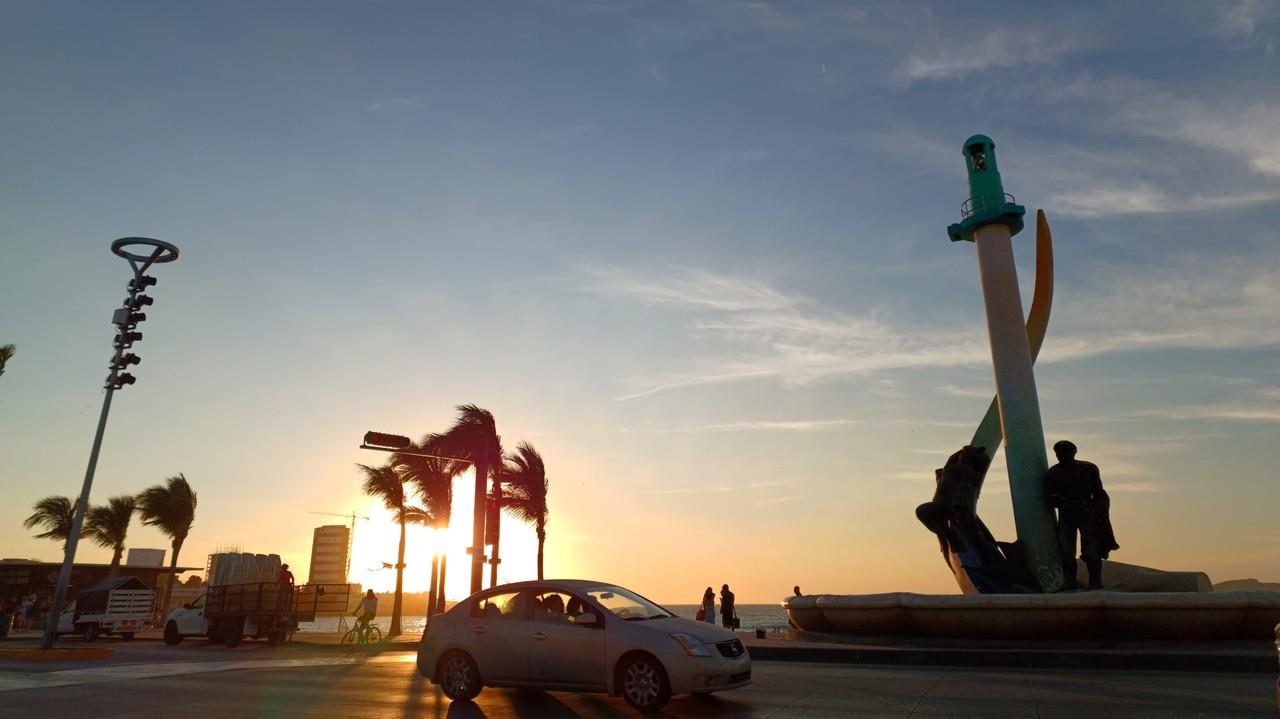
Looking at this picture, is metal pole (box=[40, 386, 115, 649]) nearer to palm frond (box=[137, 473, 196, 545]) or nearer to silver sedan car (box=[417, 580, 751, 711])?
silver sedan car (box=[417, 580, 751, 711])

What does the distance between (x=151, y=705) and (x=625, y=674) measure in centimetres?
588

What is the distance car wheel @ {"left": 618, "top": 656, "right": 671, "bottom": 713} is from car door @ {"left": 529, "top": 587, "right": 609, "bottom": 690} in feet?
0.96

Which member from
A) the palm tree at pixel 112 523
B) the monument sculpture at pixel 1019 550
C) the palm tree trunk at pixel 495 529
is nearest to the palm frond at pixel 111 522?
the palm tree at pixel 112 523

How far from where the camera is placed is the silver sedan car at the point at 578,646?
347 inches

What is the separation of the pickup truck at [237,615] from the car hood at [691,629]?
19.0 m

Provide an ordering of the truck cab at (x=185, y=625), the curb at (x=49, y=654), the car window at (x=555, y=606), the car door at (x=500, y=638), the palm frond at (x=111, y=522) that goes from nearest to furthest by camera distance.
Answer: the car window at (x=555, y=606), the car door at (x=500, y=638), the curb at (x=49, y=654), the truck cab at (x=185, y=625), the palm frond at (x=111, y=522)

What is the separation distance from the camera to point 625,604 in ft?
32.0

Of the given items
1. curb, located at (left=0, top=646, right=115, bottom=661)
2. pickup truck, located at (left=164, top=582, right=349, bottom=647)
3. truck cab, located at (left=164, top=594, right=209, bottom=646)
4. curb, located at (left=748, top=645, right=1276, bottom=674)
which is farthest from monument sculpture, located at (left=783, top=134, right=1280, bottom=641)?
truck cab, located at (left=164, top=594, right=209, bottom=646)

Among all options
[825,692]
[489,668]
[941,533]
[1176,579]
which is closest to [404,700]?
[489,668]

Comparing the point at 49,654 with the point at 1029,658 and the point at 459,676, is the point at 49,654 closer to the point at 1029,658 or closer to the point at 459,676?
the point at 459,676

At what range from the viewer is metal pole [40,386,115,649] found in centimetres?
1809

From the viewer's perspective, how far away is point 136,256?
20.2 m

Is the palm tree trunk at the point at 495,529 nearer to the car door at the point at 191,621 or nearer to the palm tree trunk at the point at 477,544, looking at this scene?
the palm tree trunk at the point at 477,544

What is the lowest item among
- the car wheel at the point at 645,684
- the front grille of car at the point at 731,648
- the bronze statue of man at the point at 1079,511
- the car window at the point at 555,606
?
the car wheel at the point at 645,684
